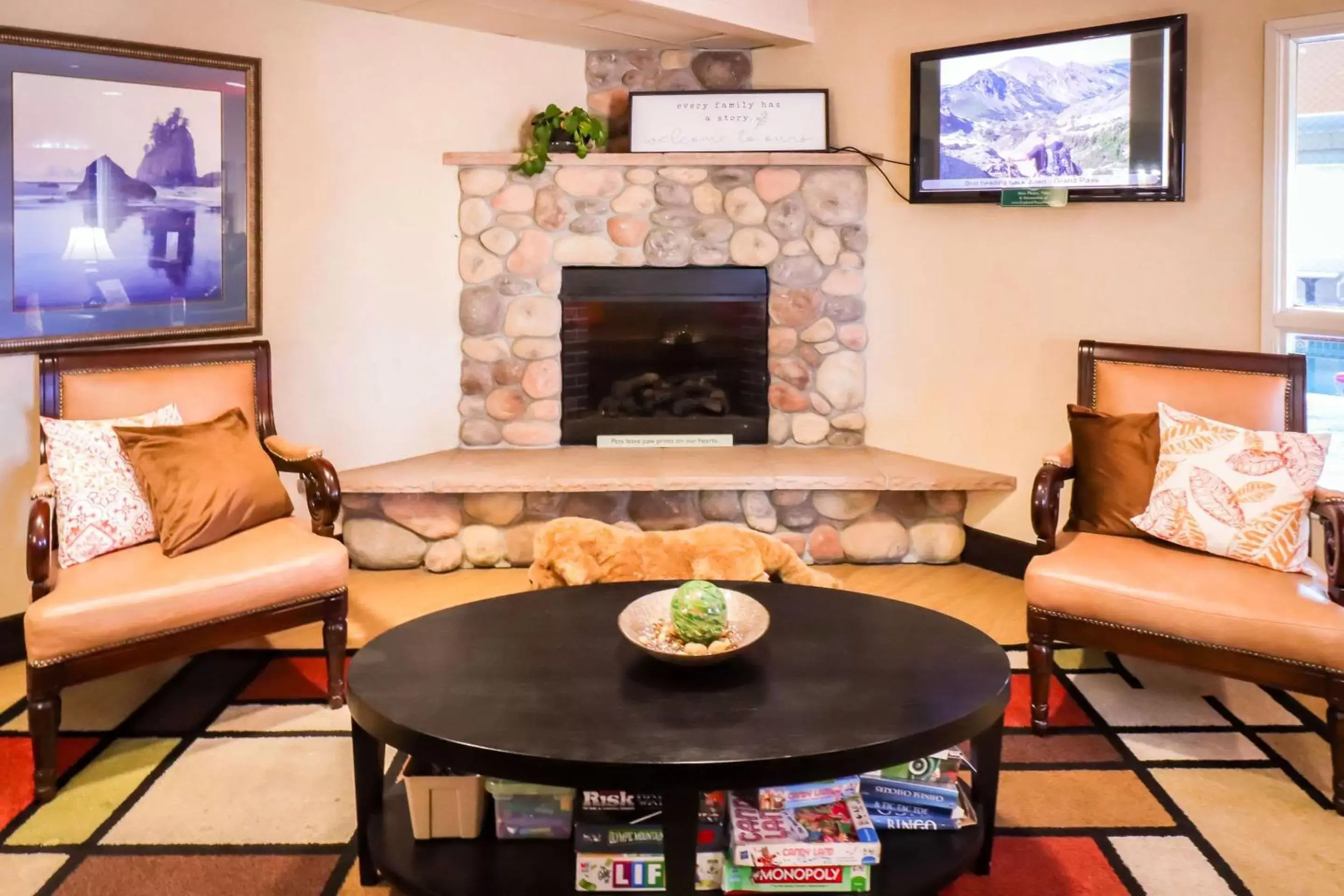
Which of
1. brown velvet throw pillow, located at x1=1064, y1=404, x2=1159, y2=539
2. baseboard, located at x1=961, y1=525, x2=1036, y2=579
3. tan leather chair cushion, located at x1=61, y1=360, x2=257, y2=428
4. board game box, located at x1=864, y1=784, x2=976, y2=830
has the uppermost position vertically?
tan leather chair cushion, located at x1=61, y1=360, x2=257, y2=428

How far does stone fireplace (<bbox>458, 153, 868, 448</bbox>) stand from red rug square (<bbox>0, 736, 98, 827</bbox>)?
6.81 feet

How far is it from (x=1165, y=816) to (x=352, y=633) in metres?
2.35

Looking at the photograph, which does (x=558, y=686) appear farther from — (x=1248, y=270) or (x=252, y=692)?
(x=1248, y=270)

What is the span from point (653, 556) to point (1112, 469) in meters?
1.29

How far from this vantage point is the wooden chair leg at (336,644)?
9.94 feet

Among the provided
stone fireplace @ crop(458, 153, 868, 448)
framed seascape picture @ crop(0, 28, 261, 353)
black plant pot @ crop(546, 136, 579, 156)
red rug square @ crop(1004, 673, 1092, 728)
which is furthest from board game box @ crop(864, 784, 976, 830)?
black plant pot @ crop(546, 136, 579, 156)

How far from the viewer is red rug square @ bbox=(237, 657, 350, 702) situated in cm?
312

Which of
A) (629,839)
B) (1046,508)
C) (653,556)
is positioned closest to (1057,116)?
(1046,508)

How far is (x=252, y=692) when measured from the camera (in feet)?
10.3

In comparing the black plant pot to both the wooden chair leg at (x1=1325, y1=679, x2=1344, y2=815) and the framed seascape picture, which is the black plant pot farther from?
the wooden chair leg at (x1=1325, y1=679, x2=1344, y2=815)

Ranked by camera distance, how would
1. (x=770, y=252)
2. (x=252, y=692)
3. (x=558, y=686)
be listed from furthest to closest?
(x=770, y=252) < (x=252, y=692) < (x=558, y=686)

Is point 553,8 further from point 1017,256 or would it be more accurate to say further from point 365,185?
point 1017,256

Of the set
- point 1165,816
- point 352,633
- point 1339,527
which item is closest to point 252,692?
point 352,633

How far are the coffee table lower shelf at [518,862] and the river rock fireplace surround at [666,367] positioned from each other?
2.09 meters
